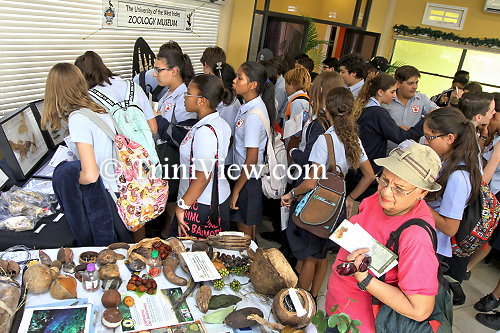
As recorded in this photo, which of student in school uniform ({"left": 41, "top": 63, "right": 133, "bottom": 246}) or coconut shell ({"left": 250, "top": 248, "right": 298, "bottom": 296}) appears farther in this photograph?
student in school uniform ({"left": 41, "top": 63, "right": 133, "bottom": 246})

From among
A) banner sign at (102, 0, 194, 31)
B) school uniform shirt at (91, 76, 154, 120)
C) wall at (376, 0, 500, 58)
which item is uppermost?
wall at (376, 0, 500, 58)

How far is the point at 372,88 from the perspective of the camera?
144 inches

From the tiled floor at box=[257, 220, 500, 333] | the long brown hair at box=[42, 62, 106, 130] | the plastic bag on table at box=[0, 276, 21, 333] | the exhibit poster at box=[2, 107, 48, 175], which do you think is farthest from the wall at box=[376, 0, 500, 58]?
the plastic bag on table at box=[0, 276, 21, 333]

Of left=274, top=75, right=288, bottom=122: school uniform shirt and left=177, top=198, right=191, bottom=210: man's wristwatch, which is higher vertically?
left=274, top=75, right=288, bottom=122: school uniform shirt

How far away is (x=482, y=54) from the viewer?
8875 millimetres

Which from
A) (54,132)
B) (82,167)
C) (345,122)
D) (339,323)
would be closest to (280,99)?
(345,122)

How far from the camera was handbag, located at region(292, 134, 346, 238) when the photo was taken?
2371mm

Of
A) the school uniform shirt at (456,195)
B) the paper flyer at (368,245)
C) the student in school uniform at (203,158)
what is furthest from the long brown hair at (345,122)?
the paper flyer at (368,245)

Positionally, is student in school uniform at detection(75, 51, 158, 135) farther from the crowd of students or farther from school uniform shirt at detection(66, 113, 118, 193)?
school uniform shirt at detection(66, 113, 118, 193)

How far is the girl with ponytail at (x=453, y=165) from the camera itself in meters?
2.14

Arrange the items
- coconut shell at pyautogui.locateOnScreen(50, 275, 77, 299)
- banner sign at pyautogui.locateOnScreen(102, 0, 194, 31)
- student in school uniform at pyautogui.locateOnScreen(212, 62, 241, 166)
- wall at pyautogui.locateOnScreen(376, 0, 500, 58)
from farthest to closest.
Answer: wall at pyautogui.locateOnScreen(376, 0, 500, 58) < banner sign at pyautogui.locateOnScreen(102, 0, 194, 31) < student in school uniform at pyautogui.locateOnScreen(212, 62, 241, 166) < coconut shell at pyautogui.locateOnScreen(50, 275, 77, 299)

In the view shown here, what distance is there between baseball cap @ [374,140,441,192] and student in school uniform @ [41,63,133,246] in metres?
1.53

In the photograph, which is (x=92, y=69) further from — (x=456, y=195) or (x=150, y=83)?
(x=456, y=195)

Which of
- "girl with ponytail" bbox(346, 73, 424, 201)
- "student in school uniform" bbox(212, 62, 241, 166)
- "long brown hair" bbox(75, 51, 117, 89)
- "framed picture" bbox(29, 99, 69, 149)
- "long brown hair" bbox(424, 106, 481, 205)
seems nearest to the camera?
"long brown hair" bbox(424, 106, 481, 205)
